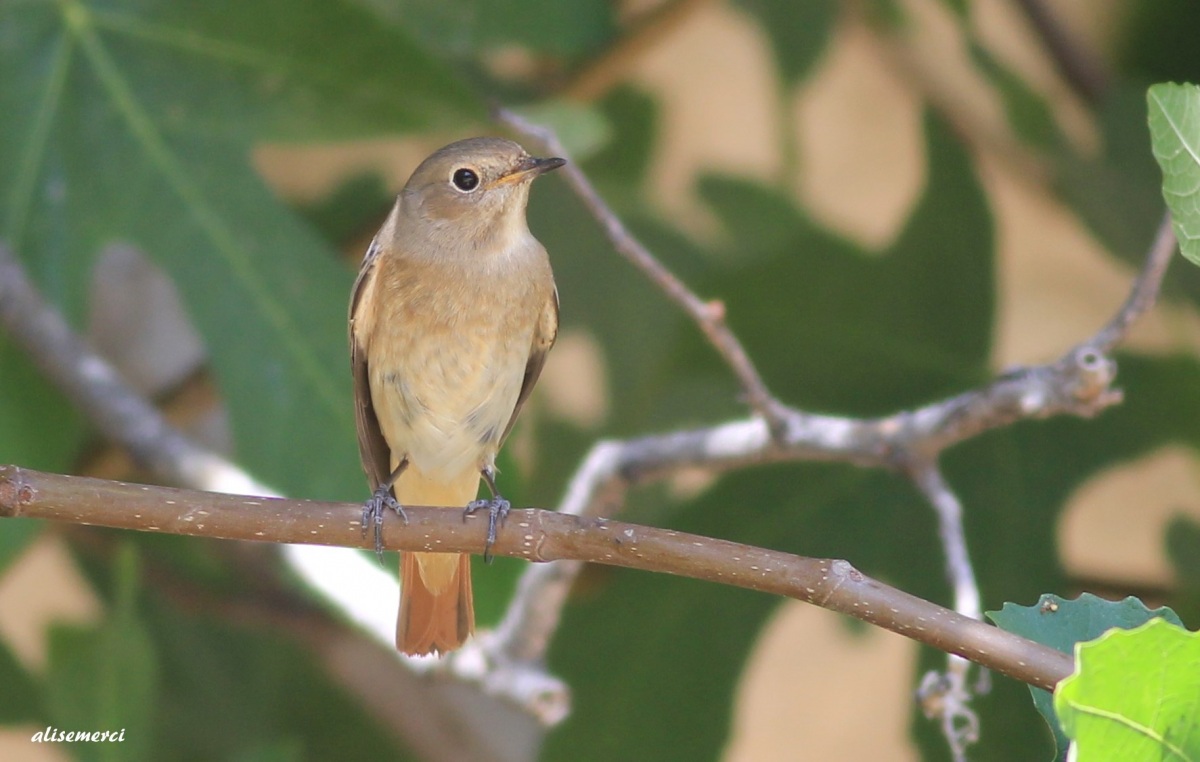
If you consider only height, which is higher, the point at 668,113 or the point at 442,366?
the point at 668,113

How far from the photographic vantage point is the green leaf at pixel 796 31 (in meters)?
3.93

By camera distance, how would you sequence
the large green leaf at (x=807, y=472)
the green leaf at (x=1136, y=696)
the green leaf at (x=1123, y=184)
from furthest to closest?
1. the green leaf at (x=1123, y=184)
2. the large green leaf at (x=807, y=472)
3. the green leaf at (x=1136, y=696)

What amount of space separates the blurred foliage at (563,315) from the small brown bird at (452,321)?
169mm

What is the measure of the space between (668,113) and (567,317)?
0.80 metres

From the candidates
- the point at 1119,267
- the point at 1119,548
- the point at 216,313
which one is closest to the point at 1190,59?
the point at 1119,267

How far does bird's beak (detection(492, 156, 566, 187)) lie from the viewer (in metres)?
2.60

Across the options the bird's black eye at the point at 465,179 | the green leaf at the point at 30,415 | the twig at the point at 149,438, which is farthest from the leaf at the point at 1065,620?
the green leaf at the point at 30,415

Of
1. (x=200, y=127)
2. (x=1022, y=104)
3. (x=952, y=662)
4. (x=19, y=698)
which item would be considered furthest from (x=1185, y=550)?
(x=19, y=698)

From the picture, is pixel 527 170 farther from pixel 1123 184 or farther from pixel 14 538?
pixel 1123 184

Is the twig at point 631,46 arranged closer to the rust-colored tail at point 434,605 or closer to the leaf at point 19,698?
the rust-colored tail at point 434,605

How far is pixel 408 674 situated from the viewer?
3949 millimetres

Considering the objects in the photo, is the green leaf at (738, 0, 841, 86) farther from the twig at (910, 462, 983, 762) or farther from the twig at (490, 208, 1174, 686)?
the twig at (910, 462, 983, 762)

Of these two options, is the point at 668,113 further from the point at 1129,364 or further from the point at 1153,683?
the point at 1153,683

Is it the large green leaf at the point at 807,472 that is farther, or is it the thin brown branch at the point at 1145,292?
the large green leaf at the point at 807,472
